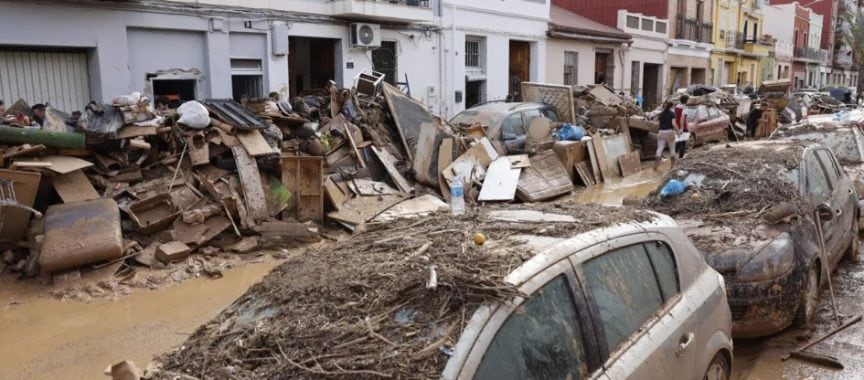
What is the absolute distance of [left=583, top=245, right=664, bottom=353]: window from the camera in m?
3.07

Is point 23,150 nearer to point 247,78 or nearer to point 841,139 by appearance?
point 247,78

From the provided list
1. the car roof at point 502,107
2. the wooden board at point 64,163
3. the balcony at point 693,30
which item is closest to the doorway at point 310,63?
the car roof at point 502,107

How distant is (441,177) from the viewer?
1154 cm

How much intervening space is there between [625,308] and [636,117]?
594 inches

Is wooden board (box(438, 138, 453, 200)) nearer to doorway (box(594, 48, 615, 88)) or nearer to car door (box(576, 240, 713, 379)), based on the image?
car door (box(576, 240, 713, 379))

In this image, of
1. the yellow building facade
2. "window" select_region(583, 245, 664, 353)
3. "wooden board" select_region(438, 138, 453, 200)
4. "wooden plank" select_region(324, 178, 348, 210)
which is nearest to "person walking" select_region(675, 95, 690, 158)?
"wooden board" select_region(438, 138, 453, 200)

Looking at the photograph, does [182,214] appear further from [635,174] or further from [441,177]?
[635,174]

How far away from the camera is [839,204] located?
6938mm

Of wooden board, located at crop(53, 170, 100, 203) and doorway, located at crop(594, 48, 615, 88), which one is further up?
doorway, located at crop(594, 48, 615, 88)

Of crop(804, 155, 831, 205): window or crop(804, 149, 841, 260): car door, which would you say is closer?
crop(804, 149, 841, 260): car door

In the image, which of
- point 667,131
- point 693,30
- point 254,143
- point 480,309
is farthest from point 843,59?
point 480,309

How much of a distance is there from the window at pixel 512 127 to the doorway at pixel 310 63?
5007mm

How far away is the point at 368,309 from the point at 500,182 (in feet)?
29.6

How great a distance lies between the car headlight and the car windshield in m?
8.81
